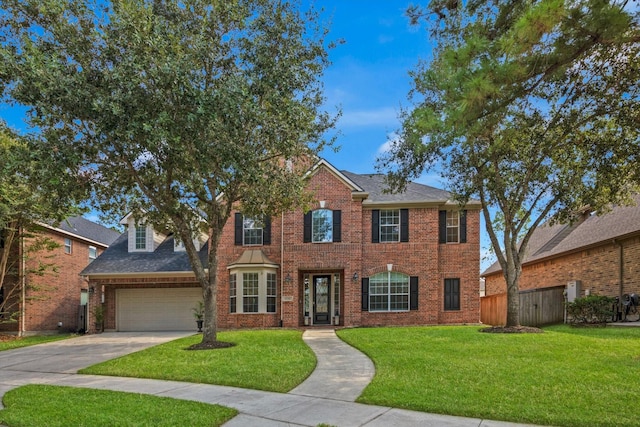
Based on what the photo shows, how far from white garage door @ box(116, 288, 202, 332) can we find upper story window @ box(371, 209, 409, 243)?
314 inches

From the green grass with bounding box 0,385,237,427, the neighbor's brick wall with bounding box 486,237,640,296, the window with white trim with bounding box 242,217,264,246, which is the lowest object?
the green grass with bounding box 0,385,237,427

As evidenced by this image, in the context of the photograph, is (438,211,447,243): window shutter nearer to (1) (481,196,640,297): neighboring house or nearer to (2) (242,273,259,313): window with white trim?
(1) (481,196,640,297): neighboring house

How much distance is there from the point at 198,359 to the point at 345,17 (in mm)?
8928

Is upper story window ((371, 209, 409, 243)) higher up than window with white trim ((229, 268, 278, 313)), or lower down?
higher up

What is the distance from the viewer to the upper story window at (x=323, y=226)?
61.9 feet

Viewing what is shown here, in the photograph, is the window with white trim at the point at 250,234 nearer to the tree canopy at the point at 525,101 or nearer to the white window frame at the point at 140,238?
the white window frame at the point at 140,238

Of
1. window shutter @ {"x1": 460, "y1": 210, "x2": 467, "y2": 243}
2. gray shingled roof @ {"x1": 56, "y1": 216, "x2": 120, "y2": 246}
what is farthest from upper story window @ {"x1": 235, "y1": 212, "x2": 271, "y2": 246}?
gray shingled roof @ {"x1": 56, "y1": 216, "x2": 120, "y2": 246}

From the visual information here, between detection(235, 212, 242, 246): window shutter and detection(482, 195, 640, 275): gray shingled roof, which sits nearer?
detection(482, 195, 640, 275): gray shingled roof

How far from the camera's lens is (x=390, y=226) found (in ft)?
63.0

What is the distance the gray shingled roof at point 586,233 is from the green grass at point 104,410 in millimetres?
13482

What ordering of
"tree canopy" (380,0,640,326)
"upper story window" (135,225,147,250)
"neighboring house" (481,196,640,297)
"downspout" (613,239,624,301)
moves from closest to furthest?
"tree canopy" (380,0,640,326), "neighboring house" (481,196,640,297), "downspout" (613,239,624,301), "upper story window" (135,225,147,250)

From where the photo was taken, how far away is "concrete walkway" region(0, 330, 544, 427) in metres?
5.67

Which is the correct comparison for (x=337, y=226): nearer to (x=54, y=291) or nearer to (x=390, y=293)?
(x=390, y=293)

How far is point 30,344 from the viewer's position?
1587 centimetres
